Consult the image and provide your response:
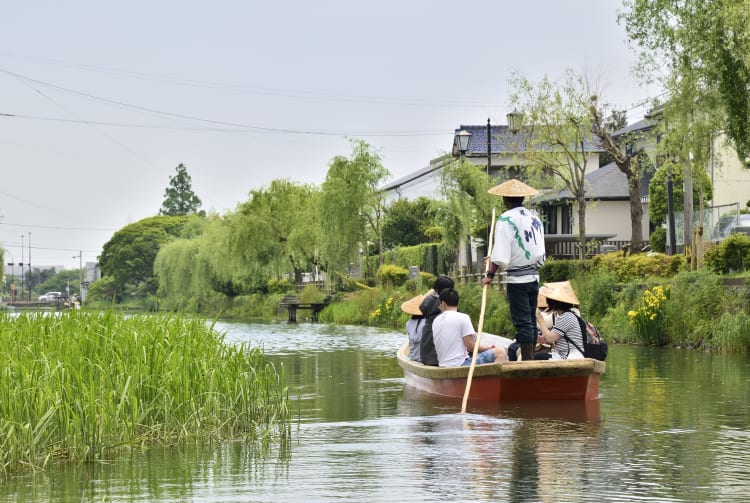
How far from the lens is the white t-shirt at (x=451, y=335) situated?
44.9ft

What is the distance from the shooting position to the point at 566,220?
57031mm

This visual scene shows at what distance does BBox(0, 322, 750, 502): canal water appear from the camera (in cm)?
741

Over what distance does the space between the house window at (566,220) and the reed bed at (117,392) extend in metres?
45.2

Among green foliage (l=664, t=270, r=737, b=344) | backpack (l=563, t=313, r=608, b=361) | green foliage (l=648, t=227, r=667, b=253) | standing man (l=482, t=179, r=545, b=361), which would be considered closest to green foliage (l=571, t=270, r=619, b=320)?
green foliage (l=664, t=270, r=737, b=344)

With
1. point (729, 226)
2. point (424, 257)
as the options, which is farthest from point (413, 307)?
point (424, 257)

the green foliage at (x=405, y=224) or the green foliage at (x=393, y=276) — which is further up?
the green foliage at (x=405, y=224)

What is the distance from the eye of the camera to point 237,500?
7.24 metres

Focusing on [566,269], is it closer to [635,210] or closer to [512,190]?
[635,210]

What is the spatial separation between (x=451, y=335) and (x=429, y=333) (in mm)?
394

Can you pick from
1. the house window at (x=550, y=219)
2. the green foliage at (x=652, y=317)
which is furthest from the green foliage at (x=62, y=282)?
the green foliage at (x=652, y=317)

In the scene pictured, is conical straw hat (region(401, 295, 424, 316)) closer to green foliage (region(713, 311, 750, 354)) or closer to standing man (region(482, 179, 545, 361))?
standing man (region(482, 179, 545, 361))

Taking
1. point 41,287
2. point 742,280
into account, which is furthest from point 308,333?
point 41,287

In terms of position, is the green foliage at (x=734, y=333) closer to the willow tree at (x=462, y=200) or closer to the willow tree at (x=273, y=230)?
the willow tree at (x=462, y=200)

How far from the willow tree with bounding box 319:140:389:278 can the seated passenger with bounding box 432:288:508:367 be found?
128 ft
